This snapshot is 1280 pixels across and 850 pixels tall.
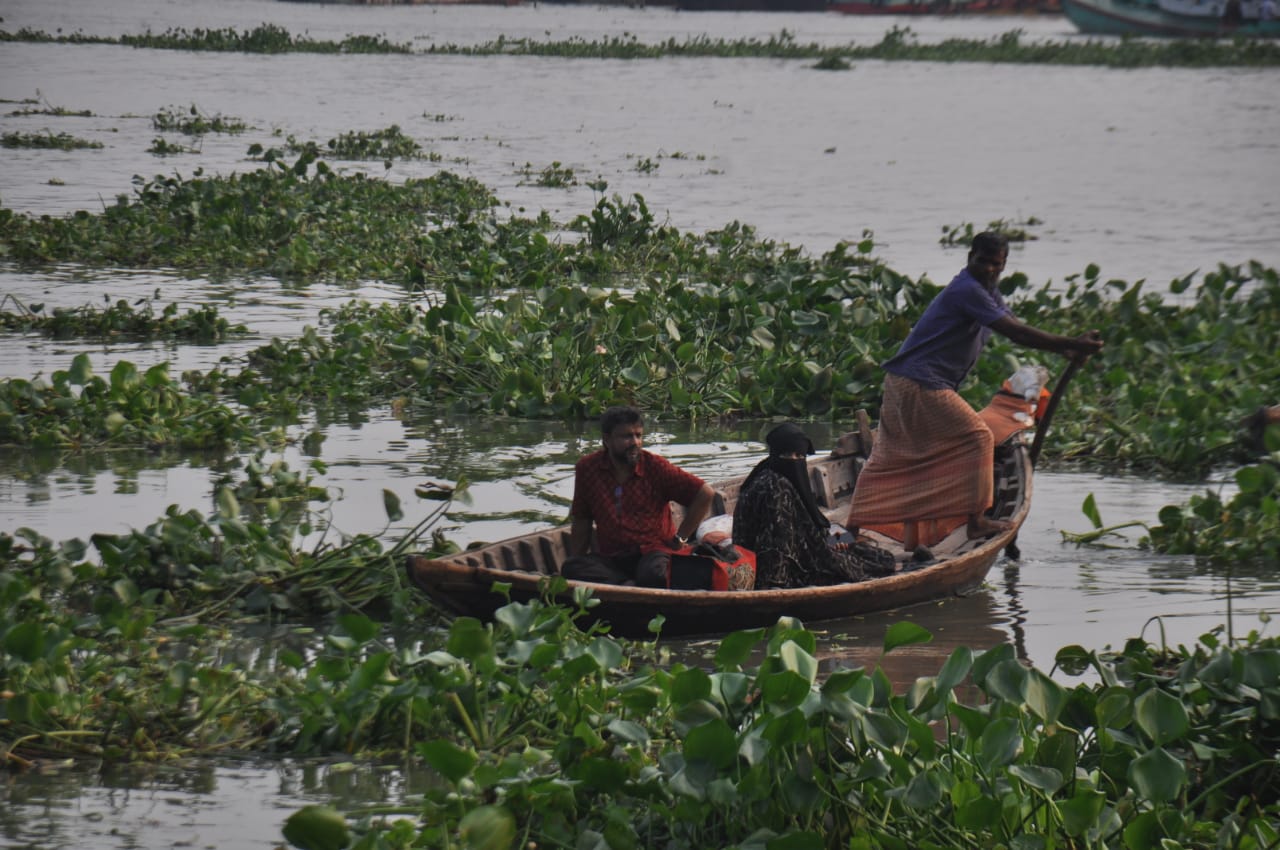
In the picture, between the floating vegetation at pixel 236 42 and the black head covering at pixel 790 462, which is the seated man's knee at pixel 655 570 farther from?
the floating vegetation at pixel 236 42

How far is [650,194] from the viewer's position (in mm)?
21594

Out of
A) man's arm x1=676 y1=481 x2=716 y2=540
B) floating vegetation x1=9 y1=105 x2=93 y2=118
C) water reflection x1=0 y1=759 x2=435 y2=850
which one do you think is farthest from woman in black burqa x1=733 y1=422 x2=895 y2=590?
floating vegetation x1=9 y1=105 x2=93 y2=118

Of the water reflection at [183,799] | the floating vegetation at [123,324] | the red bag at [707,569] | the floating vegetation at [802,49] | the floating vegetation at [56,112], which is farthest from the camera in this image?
the floating vegetation at [802,49]

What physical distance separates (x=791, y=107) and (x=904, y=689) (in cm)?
3167

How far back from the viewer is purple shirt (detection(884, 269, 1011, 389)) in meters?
6.33

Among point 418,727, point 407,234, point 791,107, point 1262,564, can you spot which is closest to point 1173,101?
point 791,107

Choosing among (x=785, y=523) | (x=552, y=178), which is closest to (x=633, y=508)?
(x=785, y=523)

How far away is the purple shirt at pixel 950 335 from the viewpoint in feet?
20.8

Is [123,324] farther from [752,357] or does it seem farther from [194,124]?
[194,124]

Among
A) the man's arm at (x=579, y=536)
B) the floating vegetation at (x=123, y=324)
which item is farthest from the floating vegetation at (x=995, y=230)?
the man's arm at (x=579, y=536)

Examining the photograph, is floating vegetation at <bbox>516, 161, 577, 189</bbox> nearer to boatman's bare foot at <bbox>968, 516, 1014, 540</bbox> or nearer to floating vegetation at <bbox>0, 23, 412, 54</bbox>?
boatman's bare foot at <bbox>968, 516, 1014, 540</bbox>

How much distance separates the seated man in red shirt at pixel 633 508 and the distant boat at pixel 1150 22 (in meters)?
46.3

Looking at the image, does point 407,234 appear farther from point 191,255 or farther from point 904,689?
point 904,689

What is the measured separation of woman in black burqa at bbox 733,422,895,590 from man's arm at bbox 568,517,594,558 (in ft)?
1.82
